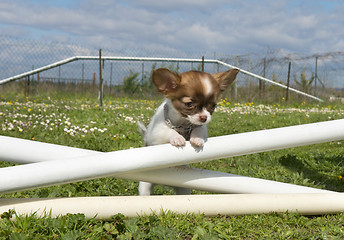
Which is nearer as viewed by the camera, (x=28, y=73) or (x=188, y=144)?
(x=188, y=144)

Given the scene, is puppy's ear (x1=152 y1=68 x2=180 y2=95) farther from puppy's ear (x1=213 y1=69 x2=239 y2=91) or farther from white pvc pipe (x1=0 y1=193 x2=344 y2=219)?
white pvc pipe (x1=0 y1=193 x2=344 y2=219)

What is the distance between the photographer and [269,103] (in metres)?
19.8

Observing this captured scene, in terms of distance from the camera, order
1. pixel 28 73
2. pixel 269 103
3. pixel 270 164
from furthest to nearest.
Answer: pixel 28 73
pixel 269 103
pixel 270 164

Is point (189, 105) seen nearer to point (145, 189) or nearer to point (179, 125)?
point (179, 125)

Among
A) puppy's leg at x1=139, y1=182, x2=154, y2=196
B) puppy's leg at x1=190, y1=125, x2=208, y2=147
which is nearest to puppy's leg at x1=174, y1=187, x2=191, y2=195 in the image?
puppy's leg at x1=139, y1=182, x2=154, y2=196

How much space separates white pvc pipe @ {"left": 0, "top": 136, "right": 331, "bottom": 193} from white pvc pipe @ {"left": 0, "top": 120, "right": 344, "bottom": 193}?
20 centimetres

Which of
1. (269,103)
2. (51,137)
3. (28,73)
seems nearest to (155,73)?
(51,137)

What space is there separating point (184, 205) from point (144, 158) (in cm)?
69

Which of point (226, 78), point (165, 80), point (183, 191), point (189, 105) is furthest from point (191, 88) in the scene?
→ point (183, 191)

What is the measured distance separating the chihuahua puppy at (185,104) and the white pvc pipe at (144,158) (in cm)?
15

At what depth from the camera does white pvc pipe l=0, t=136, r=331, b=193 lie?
3.31 meters

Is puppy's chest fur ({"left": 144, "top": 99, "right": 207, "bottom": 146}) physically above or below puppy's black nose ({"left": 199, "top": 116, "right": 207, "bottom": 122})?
below

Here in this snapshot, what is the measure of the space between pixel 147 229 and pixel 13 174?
1.30 m

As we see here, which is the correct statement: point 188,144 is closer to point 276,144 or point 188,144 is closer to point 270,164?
point 276,144
